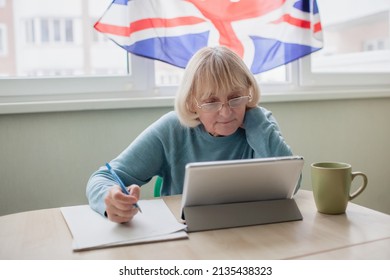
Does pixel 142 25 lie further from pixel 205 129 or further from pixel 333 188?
pixel 333 188

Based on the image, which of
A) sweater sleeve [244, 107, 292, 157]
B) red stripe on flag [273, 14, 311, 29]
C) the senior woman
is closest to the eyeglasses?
the senior woman

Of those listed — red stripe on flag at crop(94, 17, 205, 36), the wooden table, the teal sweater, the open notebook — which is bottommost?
the wooden table

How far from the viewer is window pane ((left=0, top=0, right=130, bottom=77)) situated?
5.60 ft

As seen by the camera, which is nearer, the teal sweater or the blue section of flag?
the teal sweater

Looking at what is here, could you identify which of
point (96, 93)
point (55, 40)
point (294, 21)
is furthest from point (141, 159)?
point (294, 21)

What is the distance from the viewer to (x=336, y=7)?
2.31 meters

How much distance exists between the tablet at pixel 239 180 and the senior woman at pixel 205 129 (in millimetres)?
318

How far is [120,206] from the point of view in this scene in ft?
2.91

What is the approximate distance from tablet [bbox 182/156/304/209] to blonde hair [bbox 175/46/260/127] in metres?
0.38

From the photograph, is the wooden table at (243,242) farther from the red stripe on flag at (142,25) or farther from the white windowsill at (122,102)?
the red stripe on flag at (142,25)

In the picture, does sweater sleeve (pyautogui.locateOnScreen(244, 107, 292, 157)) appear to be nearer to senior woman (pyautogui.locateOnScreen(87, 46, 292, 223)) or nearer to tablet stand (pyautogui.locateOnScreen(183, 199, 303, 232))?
senior woman (pyautogui.locateOnScreen(87, 46, 292, 223))

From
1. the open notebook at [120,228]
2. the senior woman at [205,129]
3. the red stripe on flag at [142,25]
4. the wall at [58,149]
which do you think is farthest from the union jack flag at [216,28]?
the open notebook at [120,228]

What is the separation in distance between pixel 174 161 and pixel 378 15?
70.9 inches
